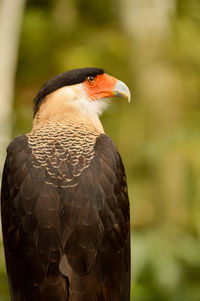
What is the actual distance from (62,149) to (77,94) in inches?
20.8

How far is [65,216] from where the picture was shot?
2.86m

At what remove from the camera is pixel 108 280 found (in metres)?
3.01

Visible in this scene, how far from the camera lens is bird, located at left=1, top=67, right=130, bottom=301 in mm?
2855

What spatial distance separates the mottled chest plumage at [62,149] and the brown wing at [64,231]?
0.13 feet

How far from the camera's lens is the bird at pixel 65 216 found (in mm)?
2855

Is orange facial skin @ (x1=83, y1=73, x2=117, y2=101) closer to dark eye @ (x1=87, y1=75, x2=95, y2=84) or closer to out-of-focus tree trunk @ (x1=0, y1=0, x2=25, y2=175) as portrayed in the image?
dark eye @ (x1=87, y1=75, x2=95, y2=84)

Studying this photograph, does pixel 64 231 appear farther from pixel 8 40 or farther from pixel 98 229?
pixel 8 40

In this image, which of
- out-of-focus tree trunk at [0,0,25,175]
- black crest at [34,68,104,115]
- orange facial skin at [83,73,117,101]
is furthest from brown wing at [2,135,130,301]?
out-of-focus tree trunk at [0,0,25,175]

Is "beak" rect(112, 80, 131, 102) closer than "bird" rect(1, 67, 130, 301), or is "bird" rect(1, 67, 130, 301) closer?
"bird" rect(1, 67, 130, 301)

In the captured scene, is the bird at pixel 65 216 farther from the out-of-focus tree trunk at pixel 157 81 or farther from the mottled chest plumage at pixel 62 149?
the out-of-focus tree trunk at pixel 157 81

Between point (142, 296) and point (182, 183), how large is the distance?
9.62 ft

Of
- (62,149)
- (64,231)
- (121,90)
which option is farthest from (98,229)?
(121,90)

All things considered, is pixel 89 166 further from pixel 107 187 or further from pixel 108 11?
pixel 108 11

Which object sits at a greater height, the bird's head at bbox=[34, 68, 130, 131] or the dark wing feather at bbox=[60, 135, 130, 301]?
the bird's head at bbox=[34, 68, 130, 131]
